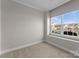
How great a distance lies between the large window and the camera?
122 inches

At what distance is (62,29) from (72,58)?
1.92 metres

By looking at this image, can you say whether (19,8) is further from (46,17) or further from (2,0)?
(46,17)

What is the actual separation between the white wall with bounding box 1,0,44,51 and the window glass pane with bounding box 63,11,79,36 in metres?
1.87

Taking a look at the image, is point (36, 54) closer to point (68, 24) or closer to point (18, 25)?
point (18, 25)

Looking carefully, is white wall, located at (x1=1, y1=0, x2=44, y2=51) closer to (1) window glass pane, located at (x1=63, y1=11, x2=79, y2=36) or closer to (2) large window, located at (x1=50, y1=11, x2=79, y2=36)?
(2) large window, located at (x1=50, y1=11, x2=79, y2=36)

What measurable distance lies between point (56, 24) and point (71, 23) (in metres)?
1.19

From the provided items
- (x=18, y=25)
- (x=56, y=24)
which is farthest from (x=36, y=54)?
(x=56, y=24)

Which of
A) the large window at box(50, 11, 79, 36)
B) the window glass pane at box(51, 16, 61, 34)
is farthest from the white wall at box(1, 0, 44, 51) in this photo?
the large window at box(50, 11, 79, 36)

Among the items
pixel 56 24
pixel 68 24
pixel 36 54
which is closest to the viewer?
pixel 36 54

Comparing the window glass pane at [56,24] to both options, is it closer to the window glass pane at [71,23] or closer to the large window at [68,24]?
the large window at [68,24]

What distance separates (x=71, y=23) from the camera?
3324mm

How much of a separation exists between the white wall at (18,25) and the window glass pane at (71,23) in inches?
73.7

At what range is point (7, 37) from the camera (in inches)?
113

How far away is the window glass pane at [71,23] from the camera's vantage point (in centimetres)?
309
